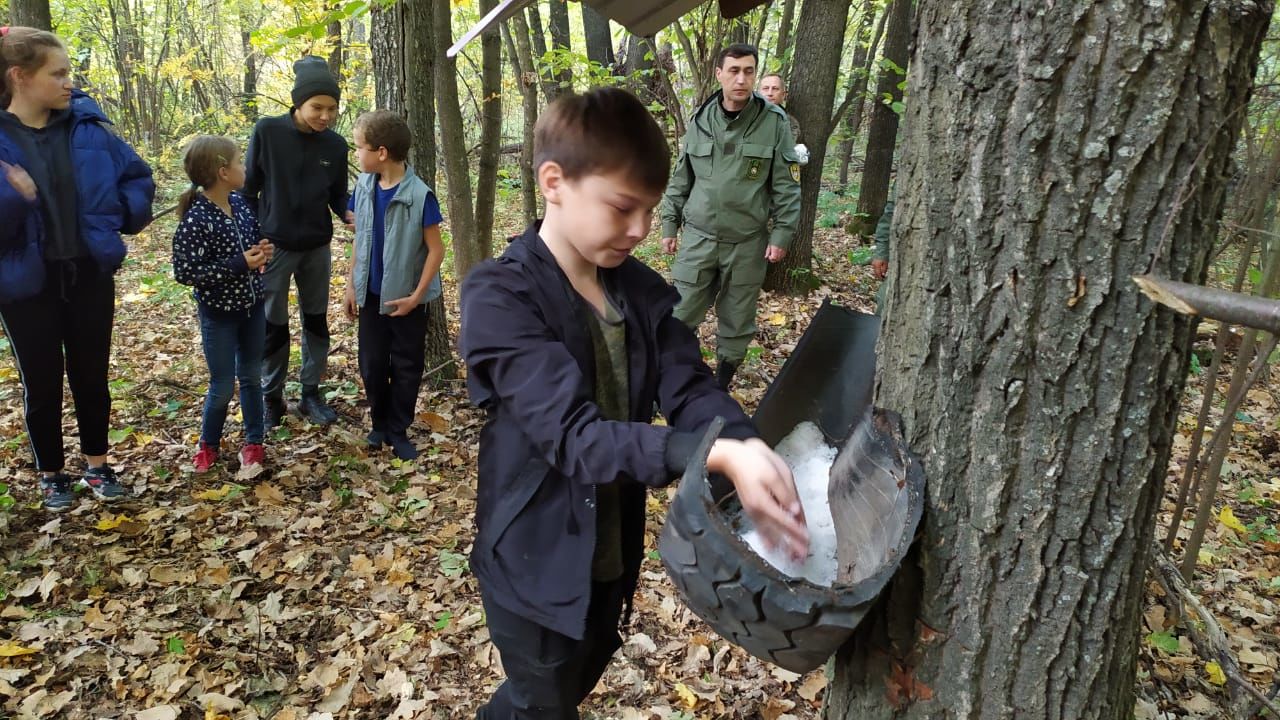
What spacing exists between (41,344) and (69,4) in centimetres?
966

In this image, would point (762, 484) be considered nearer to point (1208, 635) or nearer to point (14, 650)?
point (1208, 635)

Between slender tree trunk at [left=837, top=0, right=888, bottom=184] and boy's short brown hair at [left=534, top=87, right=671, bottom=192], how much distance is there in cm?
833

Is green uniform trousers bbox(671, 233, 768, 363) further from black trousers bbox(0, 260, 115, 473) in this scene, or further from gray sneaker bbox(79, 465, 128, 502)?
gray sneaker bbox(79, 465, 128, 502)

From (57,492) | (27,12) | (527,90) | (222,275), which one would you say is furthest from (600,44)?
(57,492)

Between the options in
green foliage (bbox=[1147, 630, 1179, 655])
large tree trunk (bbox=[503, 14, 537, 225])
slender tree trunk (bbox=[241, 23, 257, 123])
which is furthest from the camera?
slender tree trunk (bbox=[241, 23, 257, 123])

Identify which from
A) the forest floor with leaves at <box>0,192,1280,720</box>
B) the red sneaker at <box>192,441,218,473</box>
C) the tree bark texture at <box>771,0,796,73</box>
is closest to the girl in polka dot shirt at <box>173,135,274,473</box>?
the red sneaker at <box>192,441,218,473</box>

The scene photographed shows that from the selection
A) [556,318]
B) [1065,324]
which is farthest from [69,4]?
[1065,324]

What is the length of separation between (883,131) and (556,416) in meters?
9.50

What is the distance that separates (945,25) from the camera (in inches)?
45.8

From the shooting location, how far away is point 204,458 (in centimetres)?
394

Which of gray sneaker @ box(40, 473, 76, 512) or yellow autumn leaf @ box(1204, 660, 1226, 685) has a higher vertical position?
yellow autumn leaf @ box(1204, 660, 1226, 685)

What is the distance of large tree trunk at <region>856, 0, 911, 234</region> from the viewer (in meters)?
→ 8.99

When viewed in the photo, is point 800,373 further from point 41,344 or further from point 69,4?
→ point 69,4

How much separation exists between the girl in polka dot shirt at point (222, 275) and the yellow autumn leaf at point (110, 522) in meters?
0.50
